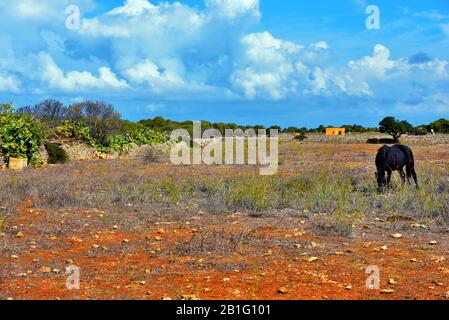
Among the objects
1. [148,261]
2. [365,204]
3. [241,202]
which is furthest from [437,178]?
[148,261]

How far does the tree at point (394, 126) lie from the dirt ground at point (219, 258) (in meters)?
52.5

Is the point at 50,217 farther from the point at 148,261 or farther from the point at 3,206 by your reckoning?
the point at 148,261

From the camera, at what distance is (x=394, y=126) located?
6075 cm

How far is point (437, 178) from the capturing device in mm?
16000

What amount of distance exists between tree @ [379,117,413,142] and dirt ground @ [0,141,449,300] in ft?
172

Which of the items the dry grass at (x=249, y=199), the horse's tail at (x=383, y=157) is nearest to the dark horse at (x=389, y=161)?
the horse's tail at (x=383, y=157)

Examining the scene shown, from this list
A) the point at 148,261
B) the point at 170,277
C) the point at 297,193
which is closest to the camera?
the point at 170,277

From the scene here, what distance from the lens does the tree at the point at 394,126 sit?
60.4 meters

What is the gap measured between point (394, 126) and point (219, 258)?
5754 centimetres

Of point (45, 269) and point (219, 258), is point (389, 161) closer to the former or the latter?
point (219, 258)

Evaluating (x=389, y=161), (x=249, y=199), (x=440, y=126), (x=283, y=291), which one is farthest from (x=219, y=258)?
(x=440, y=126)

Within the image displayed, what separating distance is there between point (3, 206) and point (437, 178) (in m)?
12.7

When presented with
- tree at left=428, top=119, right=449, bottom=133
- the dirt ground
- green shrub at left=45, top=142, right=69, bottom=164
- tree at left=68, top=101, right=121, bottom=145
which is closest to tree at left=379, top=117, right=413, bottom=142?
tree at left=428, top=119, right=449, bottom=133

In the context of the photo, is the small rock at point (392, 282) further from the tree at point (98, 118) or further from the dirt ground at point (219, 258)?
the tree at point (98, 118)
